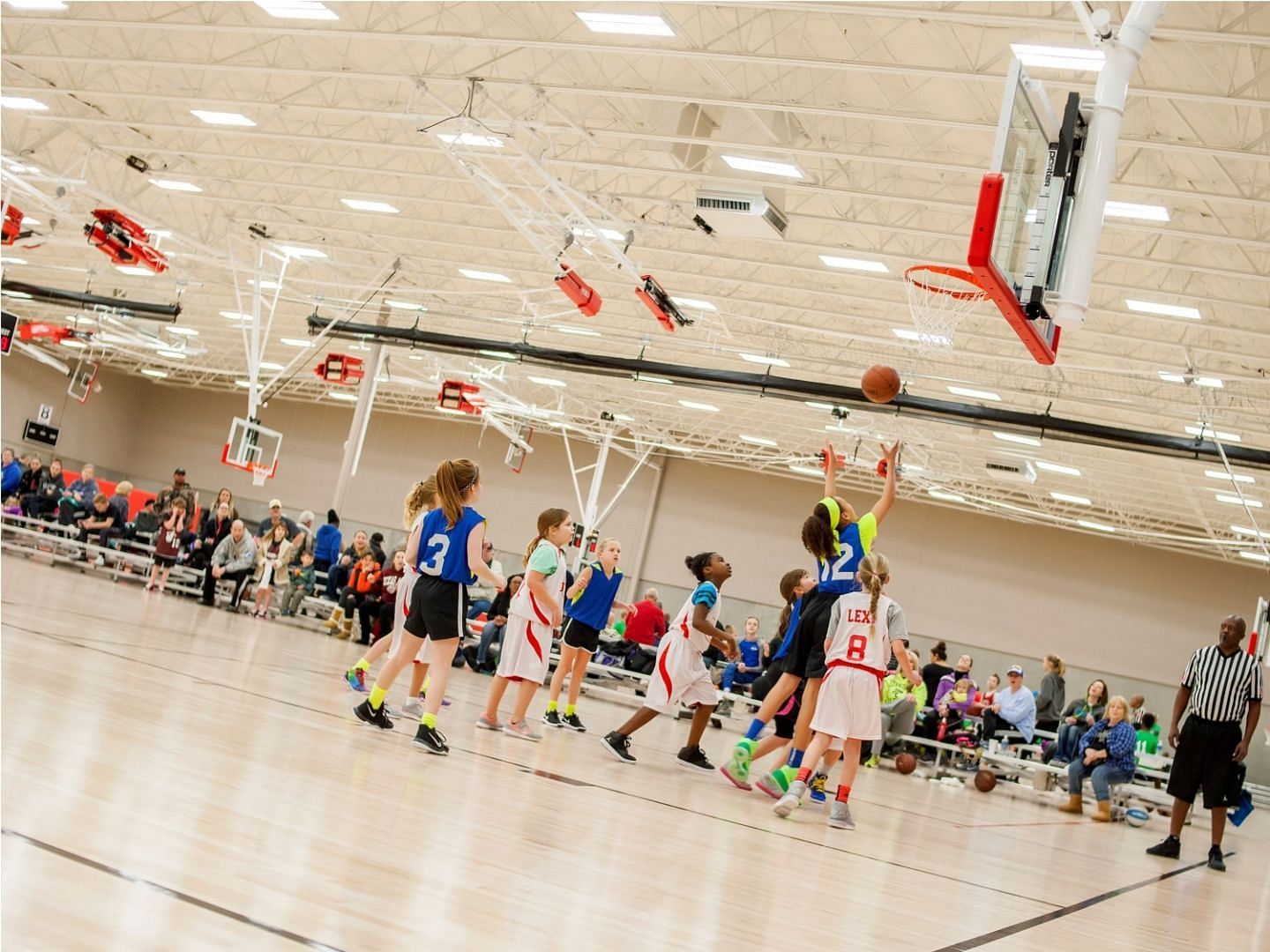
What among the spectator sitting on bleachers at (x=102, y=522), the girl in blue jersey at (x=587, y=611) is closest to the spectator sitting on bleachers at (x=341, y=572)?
the spectator sitting on bleachers at (x=102, y=522)

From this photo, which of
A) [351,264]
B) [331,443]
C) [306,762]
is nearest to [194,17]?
[351,264]

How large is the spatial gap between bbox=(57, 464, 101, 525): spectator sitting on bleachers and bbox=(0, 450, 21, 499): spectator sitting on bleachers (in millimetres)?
1236

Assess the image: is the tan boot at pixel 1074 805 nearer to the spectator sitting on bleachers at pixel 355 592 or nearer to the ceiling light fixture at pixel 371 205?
the spectator sitting on bleachers at pixel 355 592

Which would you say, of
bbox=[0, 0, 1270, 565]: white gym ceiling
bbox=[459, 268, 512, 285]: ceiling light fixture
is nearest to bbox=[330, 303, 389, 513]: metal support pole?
bbox=[0, 0, 1270, 565]: white gym ceiling

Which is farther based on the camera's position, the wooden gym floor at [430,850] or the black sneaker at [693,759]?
the black sneaker at [693,759]

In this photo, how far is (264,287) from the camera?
25.5 metres

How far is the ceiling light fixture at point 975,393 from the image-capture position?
2138 cm

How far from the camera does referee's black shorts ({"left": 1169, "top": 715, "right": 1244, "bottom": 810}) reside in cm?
803

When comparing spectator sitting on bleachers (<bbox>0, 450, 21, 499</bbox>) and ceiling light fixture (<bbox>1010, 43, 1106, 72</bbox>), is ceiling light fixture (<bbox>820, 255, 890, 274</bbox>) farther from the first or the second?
spectator sitting on bleachers (<bbox>0, 450, 21, 499</bbox>)

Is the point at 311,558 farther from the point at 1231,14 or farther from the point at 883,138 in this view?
the point at 1231,14

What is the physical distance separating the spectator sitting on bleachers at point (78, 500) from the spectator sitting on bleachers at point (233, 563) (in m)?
4.02

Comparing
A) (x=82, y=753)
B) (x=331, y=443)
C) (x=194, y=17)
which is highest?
(x=194, y=17)

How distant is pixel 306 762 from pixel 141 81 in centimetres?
1484

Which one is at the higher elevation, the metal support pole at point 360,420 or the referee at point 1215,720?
the metal support pole at point 360,420
